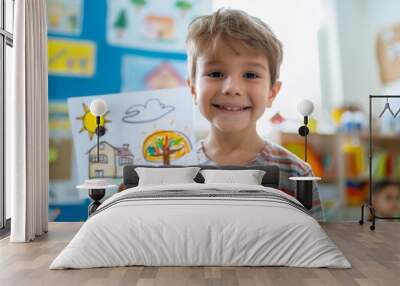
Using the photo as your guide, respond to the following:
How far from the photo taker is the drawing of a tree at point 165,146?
6301mm

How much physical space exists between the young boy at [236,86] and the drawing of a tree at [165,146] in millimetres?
215

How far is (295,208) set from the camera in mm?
4262

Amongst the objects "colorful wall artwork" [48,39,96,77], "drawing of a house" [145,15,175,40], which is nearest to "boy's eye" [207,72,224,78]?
"drawing of a house" [145,15,175,40]

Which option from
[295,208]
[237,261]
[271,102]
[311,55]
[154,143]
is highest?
[311,55]

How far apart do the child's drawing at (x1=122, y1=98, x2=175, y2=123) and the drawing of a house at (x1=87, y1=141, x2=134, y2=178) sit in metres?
0.34

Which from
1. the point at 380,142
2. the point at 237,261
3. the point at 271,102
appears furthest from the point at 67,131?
the point at 380,142

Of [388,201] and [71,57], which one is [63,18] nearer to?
[71,57]

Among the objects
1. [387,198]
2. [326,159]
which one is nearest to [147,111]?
[326,159]

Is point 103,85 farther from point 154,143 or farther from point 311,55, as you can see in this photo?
point 311,55

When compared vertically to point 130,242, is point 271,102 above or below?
above

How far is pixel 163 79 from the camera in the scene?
6336 millimetres

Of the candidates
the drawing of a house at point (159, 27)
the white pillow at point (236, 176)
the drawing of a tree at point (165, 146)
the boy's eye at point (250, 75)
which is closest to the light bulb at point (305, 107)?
the boy's eye at point (250, 75)

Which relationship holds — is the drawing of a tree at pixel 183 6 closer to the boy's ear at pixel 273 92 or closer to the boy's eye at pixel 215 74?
the boy's eye at pixel 215 74

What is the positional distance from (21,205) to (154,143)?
6.03 feet
